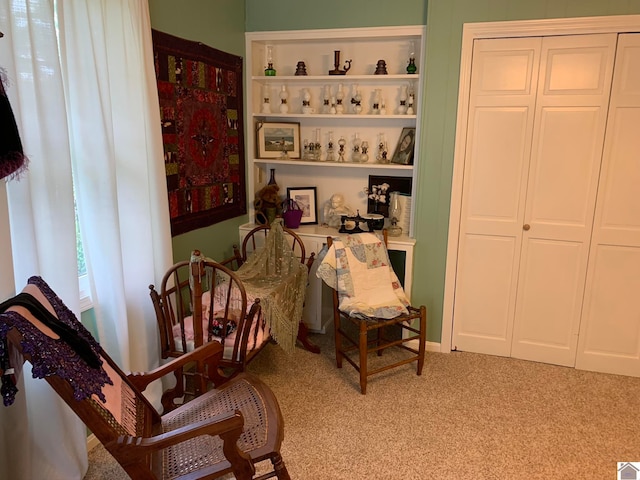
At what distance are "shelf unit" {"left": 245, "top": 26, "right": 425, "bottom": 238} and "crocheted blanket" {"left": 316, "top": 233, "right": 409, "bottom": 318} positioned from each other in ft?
1.34

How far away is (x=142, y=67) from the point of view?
2.26 metres

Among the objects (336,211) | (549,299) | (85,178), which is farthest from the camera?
(336,211)

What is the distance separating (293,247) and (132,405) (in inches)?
65.5

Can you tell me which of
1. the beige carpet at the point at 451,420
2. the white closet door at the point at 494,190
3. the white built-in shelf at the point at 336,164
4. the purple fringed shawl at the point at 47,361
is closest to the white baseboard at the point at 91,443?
the beige carpet at the point at 451,420

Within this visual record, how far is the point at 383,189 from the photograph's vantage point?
3.53 metres

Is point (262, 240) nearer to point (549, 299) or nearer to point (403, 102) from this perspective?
point (403, 102)

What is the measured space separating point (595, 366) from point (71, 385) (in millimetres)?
3051

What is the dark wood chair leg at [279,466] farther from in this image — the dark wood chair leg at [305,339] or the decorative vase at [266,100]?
the decorative vase at [266,100]

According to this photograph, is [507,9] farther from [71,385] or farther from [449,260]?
[71,385]

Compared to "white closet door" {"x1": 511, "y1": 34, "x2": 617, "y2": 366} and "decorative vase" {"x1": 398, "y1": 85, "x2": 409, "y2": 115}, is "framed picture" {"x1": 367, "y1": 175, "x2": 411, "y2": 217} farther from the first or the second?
"white closet door" {"x1": 511, "y1": 34, "x2": 617, "y2": 366}

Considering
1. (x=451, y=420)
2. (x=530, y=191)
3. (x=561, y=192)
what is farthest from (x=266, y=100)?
(x=451, y=420)

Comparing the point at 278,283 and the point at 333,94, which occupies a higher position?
the point at 333,94

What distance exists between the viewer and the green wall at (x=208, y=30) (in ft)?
8.54

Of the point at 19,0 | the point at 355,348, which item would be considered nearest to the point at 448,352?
the point at 355,348
